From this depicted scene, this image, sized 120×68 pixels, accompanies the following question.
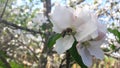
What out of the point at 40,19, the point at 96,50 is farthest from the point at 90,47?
the point at 40,19

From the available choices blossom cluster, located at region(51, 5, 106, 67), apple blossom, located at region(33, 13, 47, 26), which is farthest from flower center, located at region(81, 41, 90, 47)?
apple blossom, located at region(33, 13, 47, 26)

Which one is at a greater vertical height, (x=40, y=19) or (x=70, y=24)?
(x=70, y=24)

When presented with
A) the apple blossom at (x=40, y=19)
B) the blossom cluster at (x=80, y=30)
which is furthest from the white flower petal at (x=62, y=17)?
the apple blossom at (x=40, y=19)

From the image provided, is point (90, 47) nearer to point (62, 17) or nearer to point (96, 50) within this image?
point (96, 50)

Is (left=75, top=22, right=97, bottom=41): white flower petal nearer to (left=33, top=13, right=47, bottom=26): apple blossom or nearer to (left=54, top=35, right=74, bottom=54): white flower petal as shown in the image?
(left=54, top=35, right=74, bottom=54): white flower petal

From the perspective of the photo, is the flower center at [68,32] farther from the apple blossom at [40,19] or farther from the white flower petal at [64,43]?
the apple blossom at [40,19]

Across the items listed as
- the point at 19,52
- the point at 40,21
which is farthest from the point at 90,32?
the point at 19,52

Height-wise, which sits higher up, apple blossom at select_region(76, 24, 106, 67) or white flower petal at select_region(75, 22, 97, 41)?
white flower petal at select_region(75, 22, 97, 41)

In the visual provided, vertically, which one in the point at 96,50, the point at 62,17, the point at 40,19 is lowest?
the point at 40,19
